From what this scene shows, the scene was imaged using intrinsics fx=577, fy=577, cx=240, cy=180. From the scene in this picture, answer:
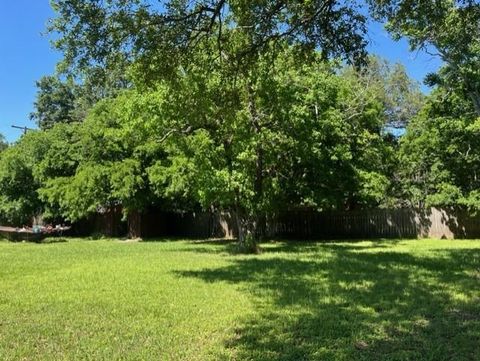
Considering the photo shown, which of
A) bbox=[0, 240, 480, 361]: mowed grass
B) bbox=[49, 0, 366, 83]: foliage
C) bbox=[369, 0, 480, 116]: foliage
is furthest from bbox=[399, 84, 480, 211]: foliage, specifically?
bbox=[49, 0, 366, 83]: foliage

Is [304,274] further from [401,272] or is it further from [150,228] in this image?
[150,228]

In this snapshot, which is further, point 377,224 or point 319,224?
point 319,224

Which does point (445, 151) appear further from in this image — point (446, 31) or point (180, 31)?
point (180, 31)

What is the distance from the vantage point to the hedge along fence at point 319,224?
25.5 m

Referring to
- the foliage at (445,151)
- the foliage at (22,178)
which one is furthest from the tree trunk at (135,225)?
the foliage at (445,151)

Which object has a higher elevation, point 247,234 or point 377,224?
point 377,224

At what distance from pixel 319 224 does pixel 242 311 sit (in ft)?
67.2

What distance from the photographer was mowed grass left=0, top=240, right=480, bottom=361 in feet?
19.7

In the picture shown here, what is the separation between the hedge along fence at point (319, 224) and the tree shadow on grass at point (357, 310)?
38.9 feet

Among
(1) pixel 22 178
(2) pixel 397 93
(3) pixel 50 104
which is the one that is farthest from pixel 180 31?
(3) pixel 50 104

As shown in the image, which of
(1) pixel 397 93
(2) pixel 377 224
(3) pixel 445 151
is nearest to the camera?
(3) pixel 445 151

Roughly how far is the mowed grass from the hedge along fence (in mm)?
11843

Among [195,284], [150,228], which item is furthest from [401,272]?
[150,228]

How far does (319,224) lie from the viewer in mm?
28109
